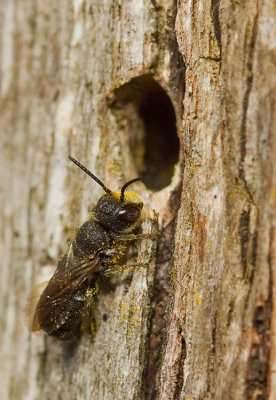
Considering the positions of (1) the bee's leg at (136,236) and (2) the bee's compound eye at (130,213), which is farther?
(2) the bee's compound eye at (130,213)

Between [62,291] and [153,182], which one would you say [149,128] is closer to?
[153,182]

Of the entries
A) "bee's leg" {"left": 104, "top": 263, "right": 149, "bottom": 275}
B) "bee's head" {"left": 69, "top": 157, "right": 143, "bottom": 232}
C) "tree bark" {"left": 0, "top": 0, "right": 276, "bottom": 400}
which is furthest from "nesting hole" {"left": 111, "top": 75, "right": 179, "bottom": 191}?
"bee's leg" {"left": 104, "top": 263, "right": 149, "bottom": 275}

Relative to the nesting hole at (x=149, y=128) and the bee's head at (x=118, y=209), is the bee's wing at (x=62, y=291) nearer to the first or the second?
the bee's head at (x=118, y=209)

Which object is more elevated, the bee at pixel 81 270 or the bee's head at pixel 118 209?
the bee's head at pixel 118 209

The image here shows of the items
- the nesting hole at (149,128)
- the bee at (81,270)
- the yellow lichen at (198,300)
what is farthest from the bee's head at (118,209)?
the yellow lichen at (198,300)

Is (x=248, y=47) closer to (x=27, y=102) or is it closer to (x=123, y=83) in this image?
(x=123, y=83)

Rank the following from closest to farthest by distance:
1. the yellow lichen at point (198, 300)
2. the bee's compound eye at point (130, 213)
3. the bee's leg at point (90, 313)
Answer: the yellow lichen at point (198, 300), the bee's compound eye at point (130, 213), the bee's leg at point (90, 313)

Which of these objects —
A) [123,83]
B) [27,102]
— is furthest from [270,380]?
[27,102]
